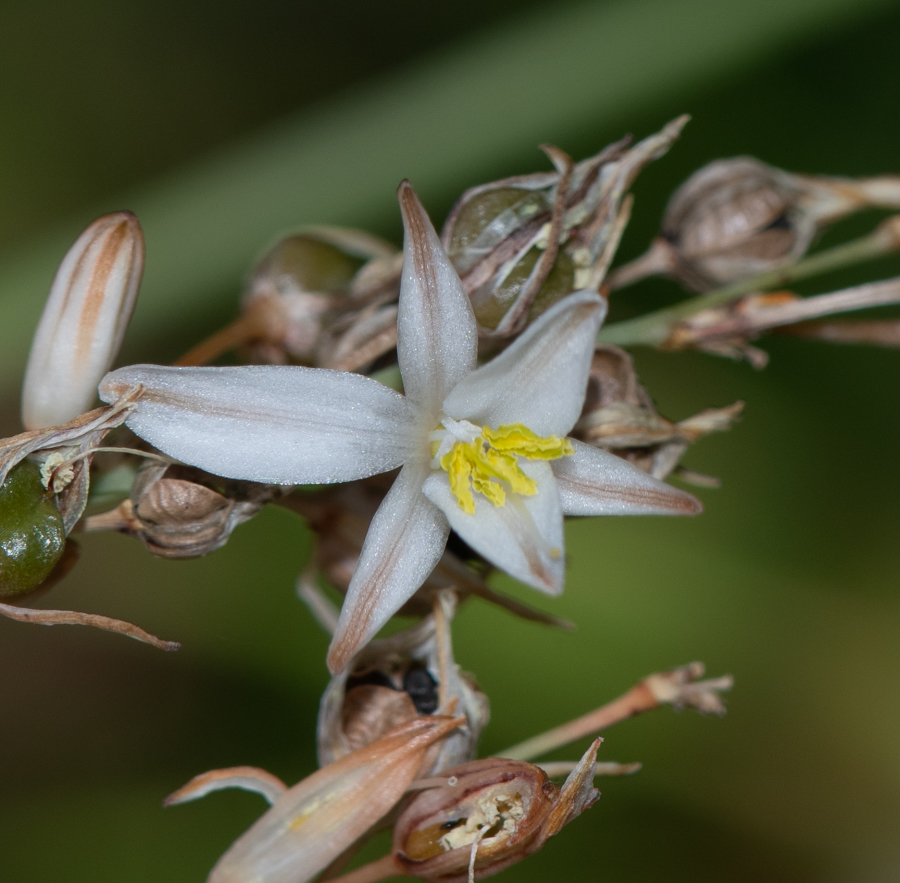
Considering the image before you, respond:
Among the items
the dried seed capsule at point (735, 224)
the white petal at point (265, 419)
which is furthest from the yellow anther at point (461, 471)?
the dried seed capsule at point (735, 224)

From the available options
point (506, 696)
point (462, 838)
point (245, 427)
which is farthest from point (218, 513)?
point (506, 696)

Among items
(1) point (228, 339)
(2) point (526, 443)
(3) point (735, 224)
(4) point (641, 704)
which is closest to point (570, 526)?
(3) point (735, 224)

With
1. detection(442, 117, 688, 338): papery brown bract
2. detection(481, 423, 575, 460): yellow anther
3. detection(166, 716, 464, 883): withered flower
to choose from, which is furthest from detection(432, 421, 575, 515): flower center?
detection(166, 716, 464, 883): withered flower

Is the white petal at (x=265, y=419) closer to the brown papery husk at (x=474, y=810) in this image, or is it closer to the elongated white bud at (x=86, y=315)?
the elongated white bud at (x=86, y=315)

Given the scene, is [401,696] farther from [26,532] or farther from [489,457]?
[26,532]

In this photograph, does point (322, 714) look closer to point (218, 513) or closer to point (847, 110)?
point (218, 513)

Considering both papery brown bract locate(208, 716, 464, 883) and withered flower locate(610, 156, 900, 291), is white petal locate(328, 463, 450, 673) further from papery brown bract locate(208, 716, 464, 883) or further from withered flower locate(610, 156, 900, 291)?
withered flower locate(610, 156, 900, 291)
